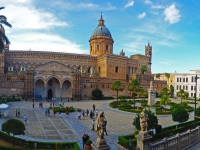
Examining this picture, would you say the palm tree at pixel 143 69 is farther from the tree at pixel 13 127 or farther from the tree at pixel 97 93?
the tree at pixel 13 127

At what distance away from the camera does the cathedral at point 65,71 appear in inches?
1884

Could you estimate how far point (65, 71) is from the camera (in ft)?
170

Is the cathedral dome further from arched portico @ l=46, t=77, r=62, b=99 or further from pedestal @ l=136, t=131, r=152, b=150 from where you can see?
pedestal @ l=136, t=131, r=152, b=150

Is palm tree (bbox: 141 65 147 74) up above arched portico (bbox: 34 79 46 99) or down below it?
above

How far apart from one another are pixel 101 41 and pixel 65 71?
2417 cm

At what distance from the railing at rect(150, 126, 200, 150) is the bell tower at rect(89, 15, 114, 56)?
187ft

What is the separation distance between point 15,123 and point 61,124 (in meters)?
8.39

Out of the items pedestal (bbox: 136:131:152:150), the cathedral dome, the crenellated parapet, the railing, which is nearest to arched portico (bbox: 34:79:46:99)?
the crenellated parapet

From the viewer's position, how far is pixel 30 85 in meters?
47.5

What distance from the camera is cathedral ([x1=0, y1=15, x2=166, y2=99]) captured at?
4784 centimetres

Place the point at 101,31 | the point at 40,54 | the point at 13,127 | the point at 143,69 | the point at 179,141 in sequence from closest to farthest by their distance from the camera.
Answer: the point at 13,127, the point at 179,141, the point at 40,54, the point at 101,31, the point at 143,69

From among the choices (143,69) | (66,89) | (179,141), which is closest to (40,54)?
(66,89)

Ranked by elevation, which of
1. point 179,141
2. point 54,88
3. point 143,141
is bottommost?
point 179,141

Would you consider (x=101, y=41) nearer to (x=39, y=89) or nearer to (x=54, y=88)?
(x=54, y=88)
